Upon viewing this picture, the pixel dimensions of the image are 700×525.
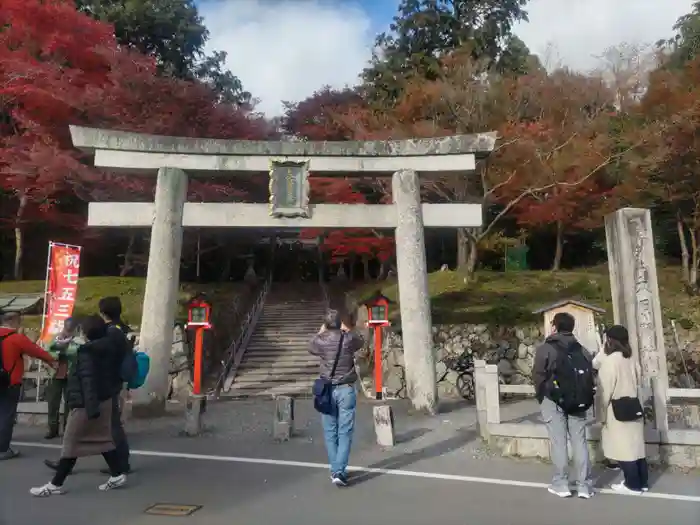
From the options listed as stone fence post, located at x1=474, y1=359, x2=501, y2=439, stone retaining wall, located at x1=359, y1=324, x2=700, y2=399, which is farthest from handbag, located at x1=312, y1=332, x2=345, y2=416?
stone retaining wall, located at x1=359, y1=324, x2=700, y2=399

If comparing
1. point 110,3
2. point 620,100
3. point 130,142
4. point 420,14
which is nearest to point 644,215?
point 130,142

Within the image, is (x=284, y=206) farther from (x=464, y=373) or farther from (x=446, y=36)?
(x=446, y=36)

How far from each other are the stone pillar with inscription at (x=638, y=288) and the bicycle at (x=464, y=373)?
5.06 meters

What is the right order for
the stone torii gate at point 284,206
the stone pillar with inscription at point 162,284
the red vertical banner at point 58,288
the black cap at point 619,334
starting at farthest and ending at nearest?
1. the red vertical banner at point 58,288
2. the stone torii gate at point 284,206
3. the stone pillar with inscription at point 162,284
4. the black cap at point 619,334

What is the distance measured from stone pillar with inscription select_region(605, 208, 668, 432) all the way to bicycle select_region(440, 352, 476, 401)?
5.06 meters

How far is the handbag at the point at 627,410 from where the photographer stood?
18.9ft

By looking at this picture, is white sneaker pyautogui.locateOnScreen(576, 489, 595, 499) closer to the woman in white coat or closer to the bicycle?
the woman in white coat

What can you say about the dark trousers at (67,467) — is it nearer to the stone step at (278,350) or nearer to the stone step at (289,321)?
the stone step at (278,350)

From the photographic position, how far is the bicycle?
1379 cm

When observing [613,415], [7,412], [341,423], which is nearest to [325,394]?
[341,423]

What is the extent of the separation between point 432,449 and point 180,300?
39.0 ft

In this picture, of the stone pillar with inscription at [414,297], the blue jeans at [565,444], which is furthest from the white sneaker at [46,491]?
the stone pillar with inscription at [414,297]

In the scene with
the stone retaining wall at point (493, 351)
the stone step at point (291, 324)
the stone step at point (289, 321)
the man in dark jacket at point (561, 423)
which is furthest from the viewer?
the stone step at point (289, 321)

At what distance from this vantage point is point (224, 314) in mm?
19031
